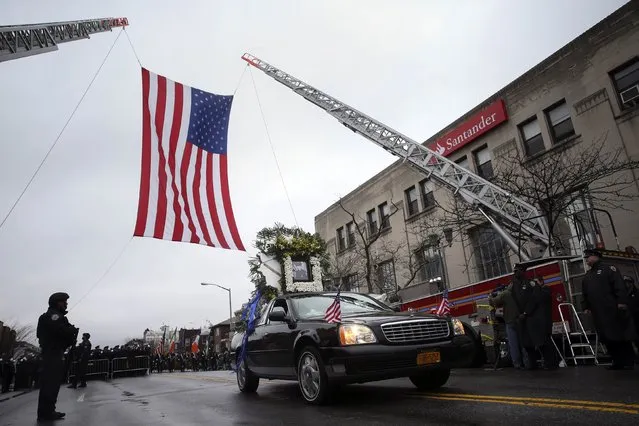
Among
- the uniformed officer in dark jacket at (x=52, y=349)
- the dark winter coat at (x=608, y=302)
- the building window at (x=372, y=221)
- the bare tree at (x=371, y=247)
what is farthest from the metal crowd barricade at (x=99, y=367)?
the dark winter coat at (x=608, y=302)

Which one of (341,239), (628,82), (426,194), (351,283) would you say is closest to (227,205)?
(628,82)

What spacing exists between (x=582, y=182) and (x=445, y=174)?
17.4 ft

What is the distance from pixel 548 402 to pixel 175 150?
346 inches

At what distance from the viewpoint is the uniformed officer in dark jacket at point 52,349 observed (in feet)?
21.3

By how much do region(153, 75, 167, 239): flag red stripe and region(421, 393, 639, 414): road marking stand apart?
611 centimetres

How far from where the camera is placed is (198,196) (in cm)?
1017

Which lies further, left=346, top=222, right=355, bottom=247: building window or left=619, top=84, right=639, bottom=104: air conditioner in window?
left=346, top=222, right=355, bottom=247: building window

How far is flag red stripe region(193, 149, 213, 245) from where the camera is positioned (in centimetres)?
978

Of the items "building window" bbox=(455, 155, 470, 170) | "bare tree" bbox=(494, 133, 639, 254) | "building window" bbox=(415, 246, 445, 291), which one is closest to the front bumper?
"bare tree" bbox=(494, 133, 639, 254)

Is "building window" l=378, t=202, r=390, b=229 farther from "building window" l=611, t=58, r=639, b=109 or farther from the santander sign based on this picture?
"building window" l=611, t=58, r=639, b=109

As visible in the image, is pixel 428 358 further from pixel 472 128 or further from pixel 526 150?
pixel 472 128

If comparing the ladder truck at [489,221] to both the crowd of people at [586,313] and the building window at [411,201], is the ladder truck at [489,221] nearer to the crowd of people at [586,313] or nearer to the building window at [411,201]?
the crowd of people at [586,313]

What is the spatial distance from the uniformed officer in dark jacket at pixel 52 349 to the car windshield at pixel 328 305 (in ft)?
11.9

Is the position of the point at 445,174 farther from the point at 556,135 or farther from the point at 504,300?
the point at 504,300
